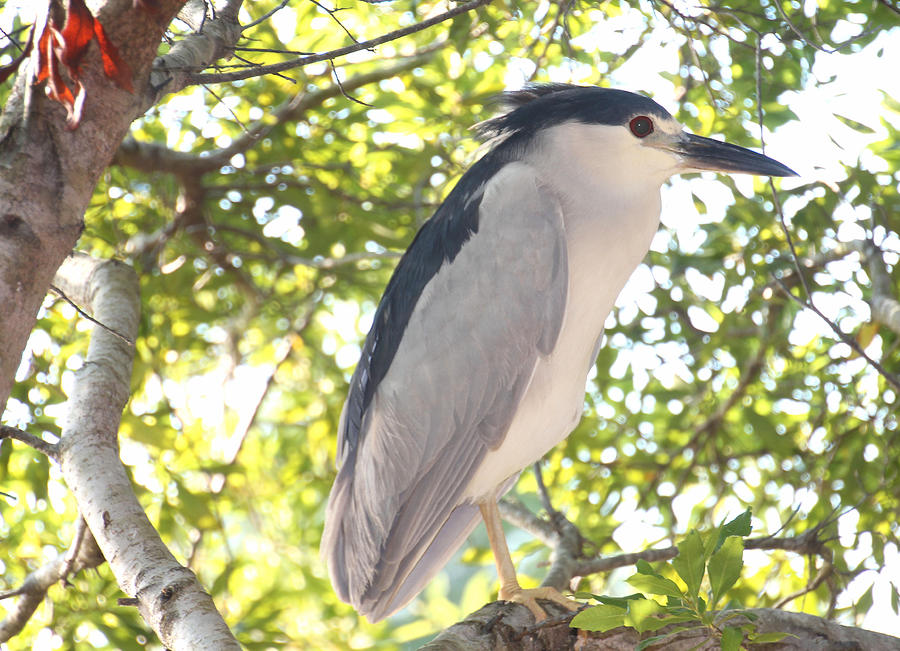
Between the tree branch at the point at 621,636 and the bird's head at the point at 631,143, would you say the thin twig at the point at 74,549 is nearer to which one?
the tree branch at the point at 621,636

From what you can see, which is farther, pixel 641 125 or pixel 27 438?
pixel 641 125

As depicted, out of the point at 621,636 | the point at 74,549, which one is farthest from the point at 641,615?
the point at 74,549

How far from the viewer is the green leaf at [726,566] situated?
1345 mm

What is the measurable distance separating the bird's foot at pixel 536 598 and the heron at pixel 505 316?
1 cm

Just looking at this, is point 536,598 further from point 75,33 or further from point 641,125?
point 75,33

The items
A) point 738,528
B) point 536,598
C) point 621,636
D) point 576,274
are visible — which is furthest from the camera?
point 576,274

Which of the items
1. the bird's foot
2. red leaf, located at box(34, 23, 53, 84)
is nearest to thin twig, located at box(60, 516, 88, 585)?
the bird's foot

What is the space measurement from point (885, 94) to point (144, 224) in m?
2.60

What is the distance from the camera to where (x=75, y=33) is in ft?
3.50

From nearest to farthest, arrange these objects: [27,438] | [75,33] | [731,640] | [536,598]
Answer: [75,33], [731,640], [27,438], [536,598]

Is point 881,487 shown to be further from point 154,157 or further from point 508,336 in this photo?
point 154,157

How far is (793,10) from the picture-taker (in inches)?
105

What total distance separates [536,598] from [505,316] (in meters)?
0.70

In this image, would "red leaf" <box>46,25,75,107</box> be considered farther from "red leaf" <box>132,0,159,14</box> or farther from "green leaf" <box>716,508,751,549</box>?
"green leaf" <box>716,508,751,549</box>
